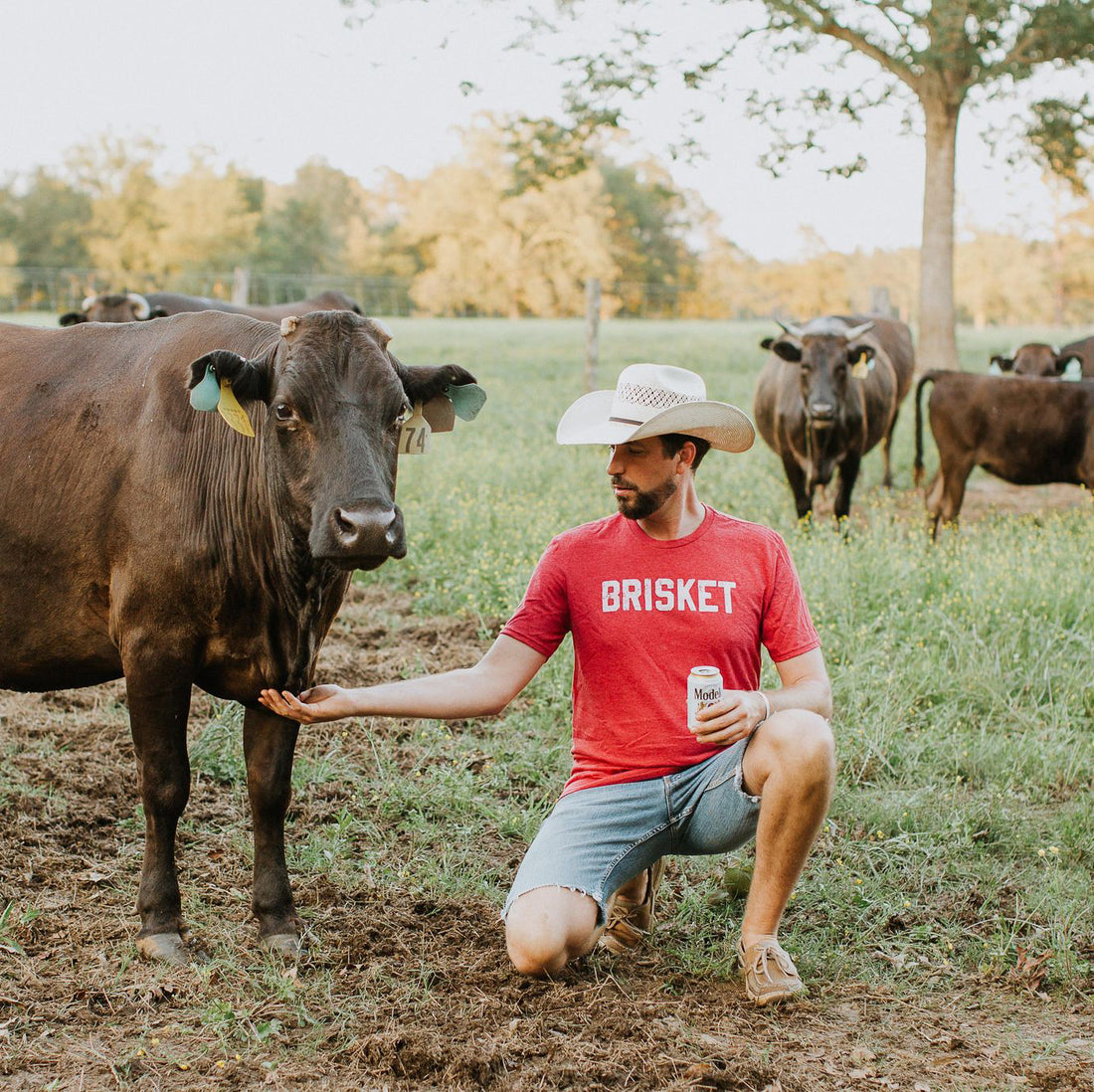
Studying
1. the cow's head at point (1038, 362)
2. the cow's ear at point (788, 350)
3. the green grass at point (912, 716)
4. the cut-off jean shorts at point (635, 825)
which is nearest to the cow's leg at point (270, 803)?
the green grass at point (912, 716)

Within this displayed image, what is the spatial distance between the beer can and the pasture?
86cm

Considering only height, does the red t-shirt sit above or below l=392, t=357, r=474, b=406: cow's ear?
below

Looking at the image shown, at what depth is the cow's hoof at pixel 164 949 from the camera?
3545 mm

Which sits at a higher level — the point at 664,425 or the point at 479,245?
the point at 479,245

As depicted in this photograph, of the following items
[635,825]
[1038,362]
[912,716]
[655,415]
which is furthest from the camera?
[1038,362]

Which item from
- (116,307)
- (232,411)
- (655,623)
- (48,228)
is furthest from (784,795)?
(48,228)

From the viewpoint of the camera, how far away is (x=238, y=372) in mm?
3336

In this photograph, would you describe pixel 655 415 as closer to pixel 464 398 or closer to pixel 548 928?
pixel 464 398

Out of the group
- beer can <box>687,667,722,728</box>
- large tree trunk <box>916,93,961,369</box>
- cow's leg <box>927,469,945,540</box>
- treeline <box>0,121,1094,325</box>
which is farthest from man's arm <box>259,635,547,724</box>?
treeline <box>0,121,1094,325</box>

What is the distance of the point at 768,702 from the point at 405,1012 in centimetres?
133

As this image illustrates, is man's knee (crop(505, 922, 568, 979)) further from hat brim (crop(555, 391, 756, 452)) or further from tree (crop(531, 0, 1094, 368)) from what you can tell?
tree (crop(531, 0, 1094, 368))

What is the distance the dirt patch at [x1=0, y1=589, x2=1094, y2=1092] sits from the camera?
9.75 ft

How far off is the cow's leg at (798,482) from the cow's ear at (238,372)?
7.36 m

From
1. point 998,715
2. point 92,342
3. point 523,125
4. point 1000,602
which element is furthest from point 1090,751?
point 523,125
